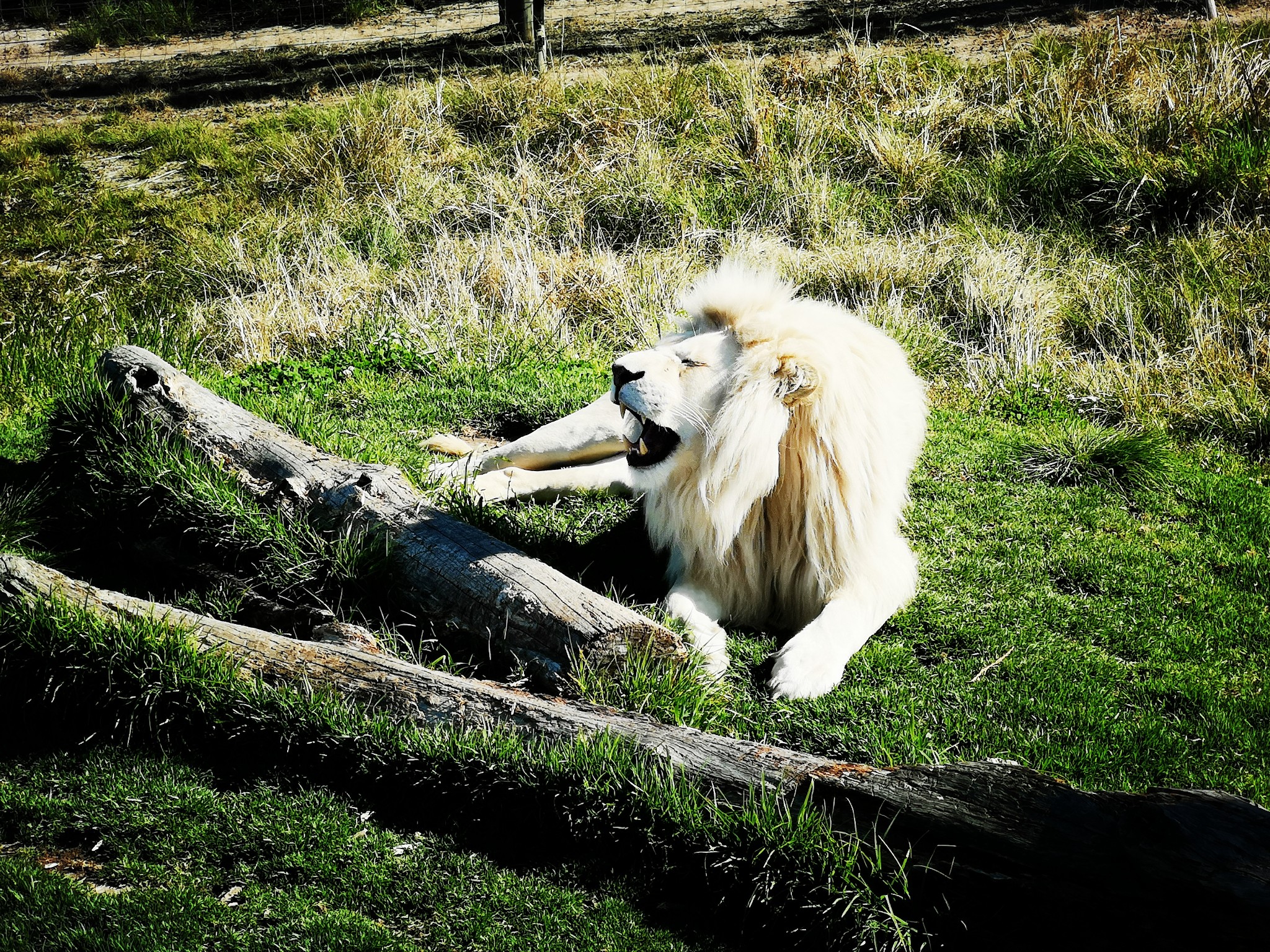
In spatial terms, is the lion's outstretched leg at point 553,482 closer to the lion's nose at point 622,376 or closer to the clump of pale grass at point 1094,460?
the lion's nose at point 622,376

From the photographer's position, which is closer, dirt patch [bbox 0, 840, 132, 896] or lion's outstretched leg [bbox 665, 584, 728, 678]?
dirt patch [bbox 0, 840, 132, 896]

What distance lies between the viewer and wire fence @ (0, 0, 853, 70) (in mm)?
12656

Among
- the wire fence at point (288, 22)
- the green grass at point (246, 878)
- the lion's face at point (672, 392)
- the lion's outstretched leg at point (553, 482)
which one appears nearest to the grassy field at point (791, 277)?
the green grass at point (246, 878)

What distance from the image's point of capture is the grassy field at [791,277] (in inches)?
142

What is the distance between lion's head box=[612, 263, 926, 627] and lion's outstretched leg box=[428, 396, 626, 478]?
1.10 meters

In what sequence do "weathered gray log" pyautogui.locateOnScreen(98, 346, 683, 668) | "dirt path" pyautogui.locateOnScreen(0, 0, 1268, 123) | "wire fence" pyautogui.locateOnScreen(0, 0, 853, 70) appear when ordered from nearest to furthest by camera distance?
"weathered gray log" pyautogui.locateOnScreen(98, 346, 683, 668) < "dirt path" pyautogui.locateOnScreen(0, 0, 1268, 123) < "wire fence" pyautogui.locateOnScreen(0, 0, 853, 70)

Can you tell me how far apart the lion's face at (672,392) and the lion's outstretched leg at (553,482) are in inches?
46.4

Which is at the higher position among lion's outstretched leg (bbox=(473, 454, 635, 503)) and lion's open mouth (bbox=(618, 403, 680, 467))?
lion's open mouth (bbox=(618, 403, 680, 467))

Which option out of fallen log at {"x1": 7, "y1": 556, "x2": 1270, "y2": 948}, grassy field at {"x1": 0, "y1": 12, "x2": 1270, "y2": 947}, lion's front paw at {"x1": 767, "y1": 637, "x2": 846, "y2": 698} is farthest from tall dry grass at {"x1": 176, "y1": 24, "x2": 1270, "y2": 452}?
fallen log at {"x1": 7, "y1": 556, "x2": 1270, "y2": 948}

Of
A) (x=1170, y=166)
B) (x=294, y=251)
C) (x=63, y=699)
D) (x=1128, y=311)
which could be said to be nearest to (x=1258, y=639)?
(x=1128, y=311)

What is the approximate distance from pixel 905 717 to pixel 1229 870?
149 cm

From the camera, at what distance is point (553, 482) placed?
5191 mm

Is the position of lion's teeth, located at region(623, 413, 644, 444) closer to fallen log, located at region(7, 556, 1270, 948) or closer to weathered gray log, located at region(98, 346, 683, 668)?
weathered gray log, located at region(98, 346, 683, 668)

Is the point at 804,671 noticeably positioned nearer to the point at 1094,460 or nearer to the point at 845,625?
the point at 845,625
